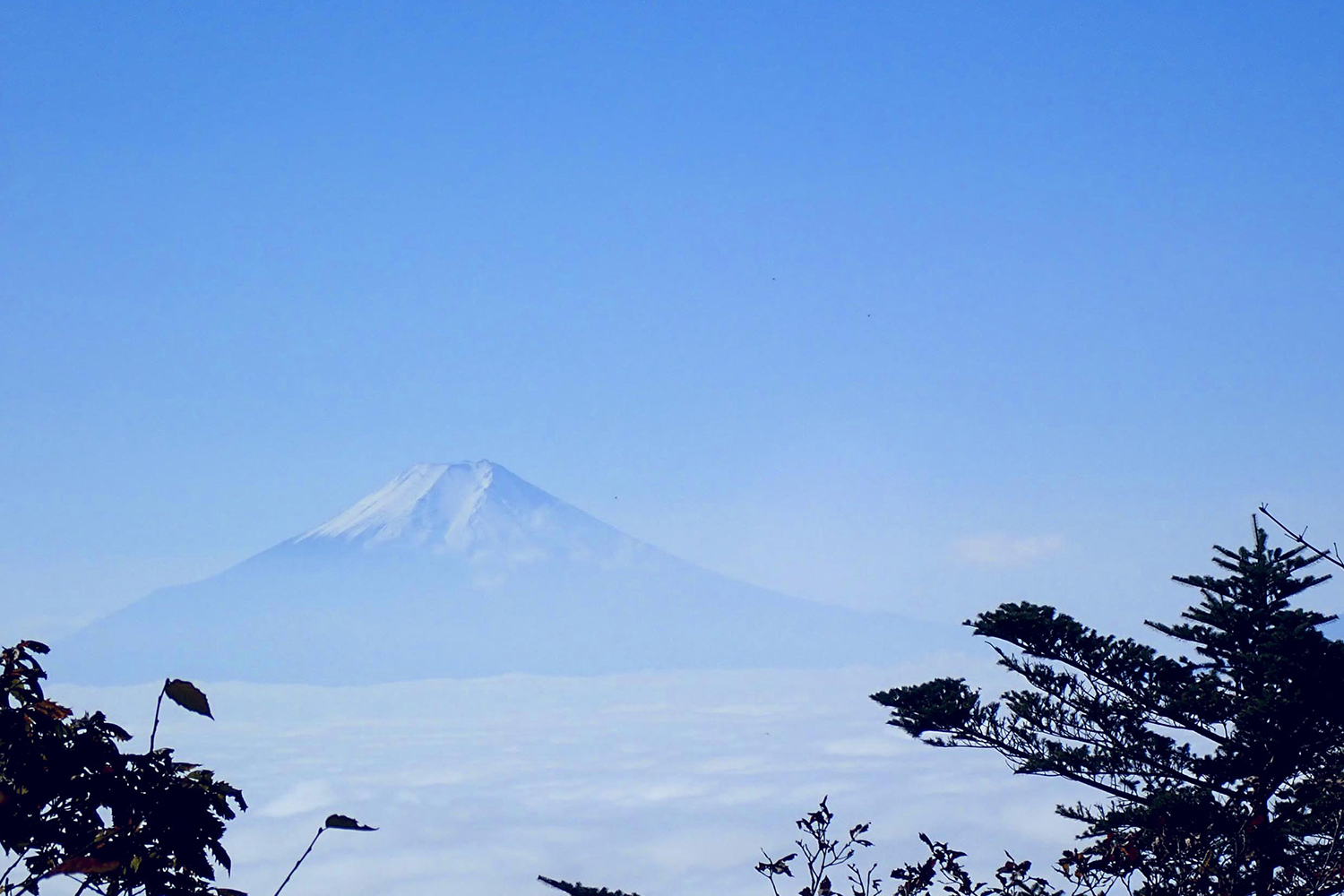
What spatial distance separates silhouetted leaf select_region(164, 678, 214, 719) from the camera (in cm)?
260

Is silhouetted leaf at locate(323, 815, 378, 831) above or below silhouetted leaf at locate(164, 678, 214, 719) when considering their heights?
below

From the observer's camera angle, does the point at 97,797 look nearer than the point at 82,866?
No

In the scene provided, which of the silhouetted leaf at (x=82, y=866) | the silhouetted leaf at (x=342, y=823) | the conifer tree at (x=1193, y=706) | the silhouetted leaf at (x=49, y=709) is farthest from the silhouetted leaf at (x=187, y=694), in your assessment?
the conifer tree at (x=1193, y=706)

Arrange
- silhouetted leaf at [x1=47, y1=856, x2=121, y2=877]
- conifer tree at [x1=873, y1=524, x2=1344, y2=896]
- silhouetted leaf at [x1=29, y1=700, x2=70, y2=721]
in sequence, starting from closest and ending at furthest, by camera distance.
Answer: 1. silhouetted leaf at [x1=47, y1=856, x2=121, y2=877]
2. silhouetted leaf at [x1=29, y1=700, x2=70, y2=721]
3. conifer tree at [x1=873, y1=524, x2=1344, y2=896]

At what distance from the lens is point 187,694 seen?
2.63 m

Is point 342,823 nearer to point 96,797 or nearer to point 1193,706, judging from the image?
point 96,797

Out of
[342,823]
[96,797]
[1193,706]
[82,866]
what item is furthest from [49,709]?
[1193,706]

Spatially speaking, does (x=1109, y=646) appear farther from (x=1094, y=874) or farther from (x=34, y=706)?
(x=34, y=706)

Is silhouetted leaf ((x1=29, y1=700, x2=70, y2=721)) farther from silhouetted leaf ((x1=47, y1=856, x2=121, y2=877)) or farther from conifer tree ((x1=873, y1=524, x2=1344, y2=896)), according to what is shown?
conifer tree ((x1=873, y1=524, x2=1344, y2=896))

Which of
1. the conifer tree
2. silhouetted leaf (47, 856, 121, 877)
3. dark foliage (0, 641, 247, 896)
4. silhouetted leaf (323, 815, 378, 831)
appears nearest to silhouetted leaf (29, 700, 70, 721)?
dark foliage (0, 641, 247, 896)

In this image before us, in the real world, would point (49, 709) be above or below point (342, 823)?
above

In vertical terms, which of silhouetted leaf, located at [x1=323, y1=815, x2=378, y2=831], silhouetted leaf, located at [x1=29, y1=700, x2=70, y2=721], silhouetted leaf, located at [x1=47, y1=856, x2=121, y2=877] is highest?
silhouetted leaf, located at [x1=29, y1=700, x2=70, y2=721]

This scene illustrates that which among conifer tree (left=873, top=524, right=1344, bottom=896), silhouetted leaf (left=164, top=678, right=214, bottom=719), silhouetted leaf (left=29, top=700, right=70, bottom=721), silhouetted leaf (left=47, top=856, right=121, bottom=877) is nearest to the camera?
silhouetted leaf (left=47, top=856, right=121, bottom=877)

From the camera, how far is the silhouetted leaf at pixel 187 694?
260 centimetres
